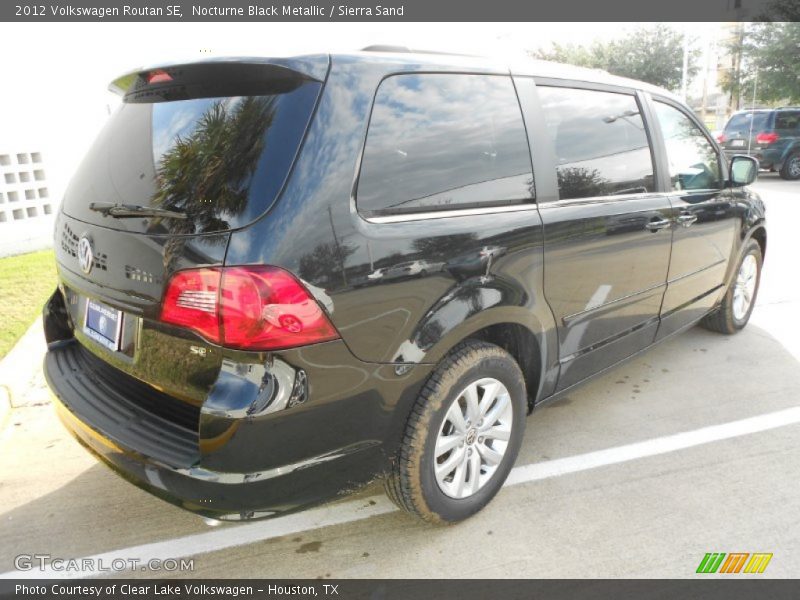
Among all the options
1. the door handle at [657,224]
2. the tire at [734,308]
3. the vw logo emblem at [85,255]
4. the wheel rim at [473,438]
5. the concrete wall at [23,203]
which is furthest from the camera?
the concrete wall at [23,203]

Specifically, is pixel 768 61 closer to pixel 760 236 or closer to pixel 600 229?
pixel 760 236

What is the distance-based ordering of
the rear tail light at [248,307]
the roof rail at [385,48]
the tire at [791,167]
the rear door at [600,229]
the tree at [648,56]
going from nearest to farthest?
the rear tail light at [248,307], the roof rail at [385,48], the rear door at [600,229], the tire at [791,167], the tree at [648,56]

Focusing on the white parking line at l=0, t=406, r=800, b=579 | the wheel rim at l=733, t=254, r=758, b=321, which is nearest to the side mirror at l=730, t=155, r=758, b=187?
the wheel rim at l=733, t=254, r=758, b=321

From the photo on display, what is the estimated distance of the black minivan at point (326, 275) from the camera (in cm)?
182

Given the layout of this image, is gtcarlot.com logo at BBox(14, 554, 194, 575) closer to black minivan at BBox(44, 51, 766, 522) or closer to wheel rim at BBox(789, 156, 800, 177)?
black minivan at BBox(44, 51, 766, 522)

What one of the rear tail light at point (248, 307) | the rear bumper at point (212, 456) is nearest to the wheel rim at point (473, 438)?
the rear bumper at point (212, 456)

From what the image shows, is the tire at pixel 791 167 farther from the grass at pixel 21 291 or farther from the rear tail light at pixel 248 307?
the rear tail light at pixel 248 307

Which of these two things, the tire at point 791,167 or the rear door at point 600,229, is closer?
the rear door at point 600,229

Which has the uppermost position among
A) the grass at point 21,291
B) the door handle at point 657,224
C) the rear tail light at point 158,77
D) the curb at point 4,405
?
the rear tail light at point 158,77

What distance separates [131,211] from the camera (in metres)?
1.98

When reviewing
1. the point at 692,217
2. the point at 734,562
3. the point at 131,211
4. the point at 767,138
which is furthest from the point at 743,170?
the point at 767,138

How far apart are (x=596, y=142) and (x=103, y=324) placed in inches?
92.4

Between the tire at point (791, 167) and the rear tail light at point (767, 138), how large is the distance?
2.04ft

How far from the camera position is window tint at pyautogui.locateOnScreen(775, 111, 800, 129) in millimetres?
15852
